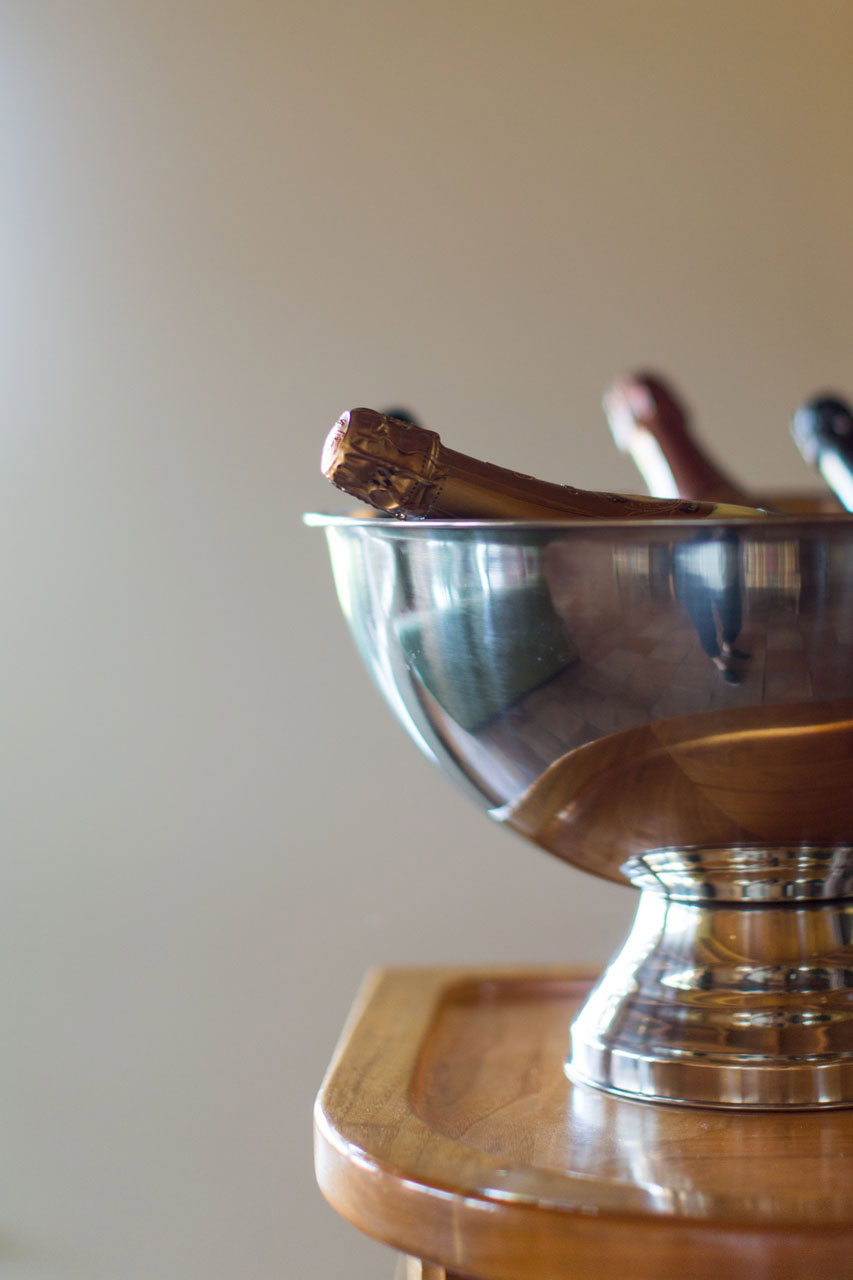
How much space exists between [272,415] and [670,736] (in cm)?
63

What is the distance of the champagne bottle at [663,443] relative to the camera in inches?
24.8

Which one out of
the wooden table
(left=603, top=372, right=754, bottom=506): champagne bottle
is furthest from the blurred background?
the wooden table

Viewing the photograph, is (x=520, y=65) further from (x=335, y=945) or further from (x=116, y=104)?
(x=335, y=945)

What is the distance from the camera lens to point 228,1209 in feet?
2.89

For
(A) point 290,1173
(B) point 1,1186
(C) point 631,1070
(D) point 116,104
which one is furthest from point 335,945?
(D) point 116,104

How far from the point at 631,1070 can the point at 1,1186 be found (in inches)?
26.8

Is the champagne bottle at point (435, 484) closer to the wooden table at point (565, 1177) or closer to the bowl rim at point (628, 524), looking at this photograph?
the bowl rim at point (628, 524)

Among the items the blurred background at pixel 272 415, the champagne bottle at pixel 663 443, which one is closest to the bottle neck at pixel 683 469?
the champagne bottle at pixel 663 443

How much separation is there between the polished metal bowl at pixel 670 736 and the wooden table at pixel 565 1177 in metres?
0.02

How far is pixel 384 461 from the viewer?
349 mm

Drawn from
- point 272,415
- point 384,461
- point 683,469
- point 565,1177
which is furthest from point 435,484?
point 272,415

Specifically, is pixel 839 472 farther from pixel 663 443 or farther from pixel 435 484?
pixel 435 484

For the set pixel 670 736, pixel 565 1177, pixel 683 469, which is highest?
pixel 683 469

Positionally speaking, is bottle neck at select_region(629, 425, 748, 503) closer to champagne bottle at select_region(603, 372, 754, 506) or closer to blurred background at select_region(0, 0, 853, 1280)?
champagne bottle at select_region(603, 372, 754, 506)
